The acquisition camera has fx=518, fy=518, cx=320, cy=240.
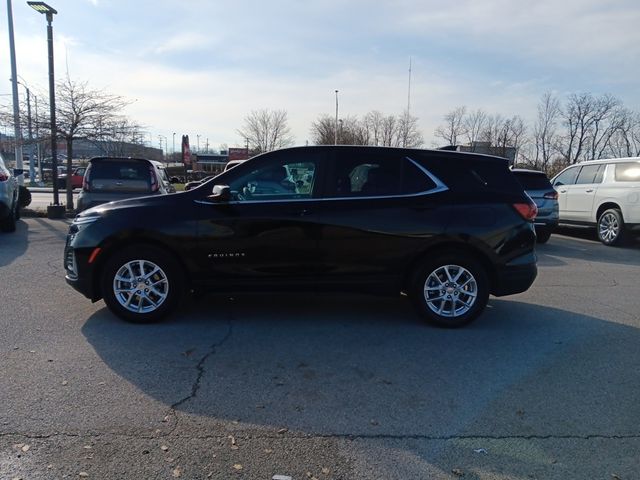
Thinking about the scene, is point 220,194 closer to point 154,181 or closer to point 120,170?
point 154,181

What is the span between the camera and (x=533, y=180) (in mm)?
11727

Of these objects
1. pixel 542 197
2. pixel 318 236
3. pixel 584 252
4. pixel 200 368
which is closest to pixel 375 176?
pixel 318 236

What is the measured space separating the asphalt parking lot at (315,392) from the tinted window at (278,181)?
1304 millimetres

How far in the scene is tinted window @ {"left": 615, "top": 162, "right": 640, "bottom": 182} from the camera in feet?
36.5

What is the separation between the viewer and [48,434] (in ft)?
10.2

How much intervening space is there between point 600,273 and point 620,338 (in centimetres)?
376

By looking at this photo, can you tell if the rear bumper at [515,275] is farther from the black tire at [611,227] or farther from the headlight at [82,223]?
the black tire at [611,227]

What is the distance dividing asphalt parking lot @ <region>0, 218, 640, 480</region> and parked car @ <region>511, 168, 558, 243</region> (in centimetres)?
566

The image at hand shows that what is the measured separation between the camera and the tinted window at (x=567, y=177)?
1306 centimetres

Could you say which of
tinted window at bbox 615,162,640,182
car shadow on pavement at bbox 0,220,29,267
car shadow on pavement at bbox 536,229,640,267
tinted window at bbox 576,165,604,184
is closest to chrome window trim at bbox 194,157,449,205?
car shadow on pavement at bbox 536,229,640,267

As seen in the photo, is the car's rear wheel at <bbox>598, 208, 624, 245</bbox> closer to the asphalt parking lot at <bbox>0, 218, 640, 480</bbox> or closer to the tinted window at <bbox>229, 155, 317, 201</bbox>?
the asphalt parking lot at <bbox>0, 218, 640, 480</bbox>

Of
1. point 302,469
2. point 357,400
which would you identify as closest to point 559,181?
point 357,400

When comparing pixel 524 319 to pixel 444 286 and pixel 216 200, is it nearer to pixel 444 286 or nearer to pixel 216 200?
pixel 444 286

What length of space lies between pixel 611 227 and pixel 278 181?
31.4ft
